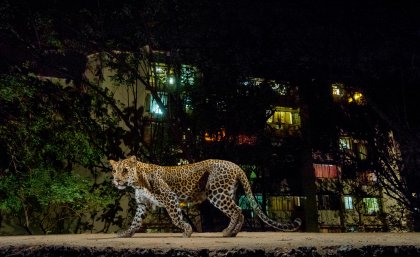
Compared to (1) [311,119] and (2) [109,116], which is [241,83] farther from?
(1) [311,119]

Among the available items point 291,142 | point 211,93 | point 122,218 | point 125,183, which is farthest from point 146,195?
point 291,142

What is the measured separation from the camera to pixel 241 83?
12.1 m

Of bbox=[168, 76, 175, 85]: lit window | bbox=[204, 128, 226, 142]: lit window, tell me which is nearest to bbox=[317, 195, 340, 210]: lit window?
bbox=[204, 128, 226, 142]: lit window

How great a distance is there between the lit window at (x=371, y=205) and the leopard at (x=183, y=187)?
21574 millimetres

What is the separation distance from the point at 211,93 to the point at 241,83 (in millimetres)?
1151

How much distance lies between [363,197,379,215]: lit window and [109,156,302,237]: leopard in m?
21.6

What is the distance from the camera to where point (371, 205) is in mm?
24672

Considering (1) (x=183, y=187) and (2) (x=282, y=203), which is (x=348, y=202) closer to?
(2) (x=282, y=203)

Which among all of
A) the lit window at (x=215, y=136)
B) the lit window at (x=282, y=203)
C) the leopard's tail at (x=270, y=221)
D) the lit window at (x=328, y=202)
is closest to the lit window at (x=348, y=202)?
the lit window at (x=328, y=202)

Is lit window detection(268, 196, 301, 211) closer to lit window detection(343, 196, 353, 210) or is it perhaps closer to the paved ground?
lit window detection(343, 196, 353, 210)

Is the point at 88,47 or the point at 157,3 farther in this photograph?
the point at 88,47

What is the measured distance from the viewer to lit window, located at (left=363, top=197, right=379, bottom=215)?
24061 mm

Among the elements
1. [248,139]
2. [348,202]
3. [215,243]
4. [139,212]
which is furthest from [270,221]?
[348,202]

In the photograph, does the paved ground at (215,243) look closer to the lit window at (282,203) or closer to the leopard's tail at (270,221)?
the leopard's tail at (270,221)
